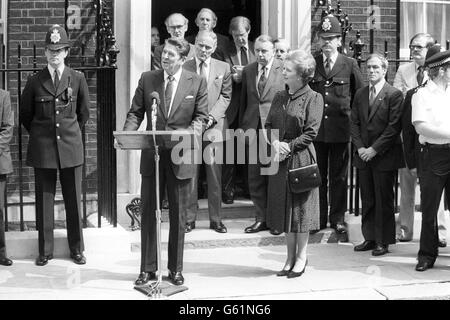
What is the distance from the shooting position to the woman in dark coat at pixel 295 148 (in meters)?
7.41

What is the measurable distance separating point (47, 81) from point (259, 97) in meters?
2.23

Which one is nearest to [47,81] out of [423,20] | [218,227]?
[218,227]

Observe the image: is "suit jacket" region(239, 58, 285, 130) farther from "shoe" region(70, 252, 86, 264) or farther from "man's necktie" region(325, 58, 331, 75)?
"shoe" region(70, 252, 86, 264)

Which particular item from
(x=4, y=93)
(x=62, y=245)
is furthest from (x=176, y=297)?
(x=4, y=93)

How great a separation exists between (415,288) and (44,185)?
3.48 metres

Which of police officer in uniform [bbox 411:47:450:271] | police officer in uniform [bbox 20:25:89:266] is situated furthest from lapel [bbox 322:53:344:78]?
police officer in uniform [bbox 20:25:89:266]

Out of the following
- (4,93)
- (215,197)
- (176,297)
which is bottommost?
(176,297)

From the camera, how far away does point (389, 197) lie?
27.2ft

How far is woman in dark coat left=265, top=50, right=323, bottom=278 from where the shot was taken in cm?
741

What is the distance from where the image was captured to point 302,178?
7410 mm

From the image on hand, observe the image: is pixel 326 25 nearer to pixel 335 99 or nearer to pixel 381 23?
pixel 335 99

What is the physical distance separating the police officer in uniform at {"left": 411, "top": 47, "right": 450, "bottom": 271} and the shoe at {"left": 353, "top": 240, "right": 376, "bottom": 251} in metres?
0.85

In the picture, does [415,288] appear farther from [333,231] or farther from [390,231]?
[333,231]

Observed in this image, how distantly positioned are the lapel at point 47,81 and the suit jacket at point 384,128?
2.98 meters
